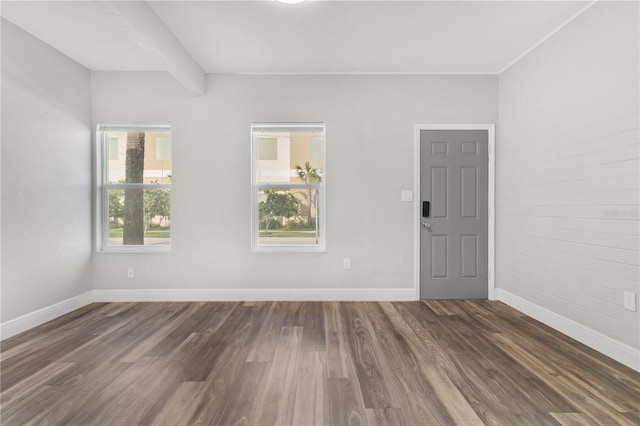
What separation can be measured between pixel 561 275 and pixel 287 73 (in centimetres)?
367

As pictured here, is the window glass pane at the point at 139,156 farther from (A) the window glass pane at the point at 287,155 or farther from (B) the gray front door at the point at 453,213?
(B) the gray front door at the point at 453,213

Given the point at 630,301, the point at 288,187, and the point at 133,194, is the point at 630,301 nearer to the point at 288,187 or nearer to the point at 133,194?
the point at 288,187

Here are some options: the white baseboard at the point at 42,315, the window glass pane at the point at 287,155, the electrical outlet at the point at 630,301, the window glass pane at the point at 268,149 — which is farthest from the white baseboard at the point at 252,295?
the electrical outlet at the point at 630,301

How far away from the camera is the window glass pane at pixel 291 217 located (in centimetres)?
402

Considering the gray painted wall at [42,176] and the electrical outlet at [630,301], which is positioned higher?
the gray painted wall at [42,176]

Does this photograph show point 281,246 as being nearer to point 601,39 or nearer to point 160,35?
point 160,35

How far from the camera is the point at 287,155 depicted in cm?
400

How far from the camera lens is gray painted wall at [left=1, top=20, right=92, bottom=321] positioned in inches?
113

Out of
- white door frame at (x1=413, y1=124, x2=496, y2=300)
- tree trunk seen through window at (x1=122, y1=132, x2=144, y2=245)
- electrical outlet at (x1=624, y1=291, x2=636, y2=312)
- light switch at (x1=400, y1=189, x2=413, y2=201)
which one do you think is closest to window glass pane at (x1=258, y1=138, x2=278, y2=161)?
tree trunk seen through window at (x1=122, y1=132, x2=144, y2=245)

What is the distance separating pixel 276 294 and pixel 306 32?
2.92 metres

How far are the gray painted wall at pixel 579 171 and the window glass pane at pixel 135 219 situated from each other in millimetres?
Result: 4237

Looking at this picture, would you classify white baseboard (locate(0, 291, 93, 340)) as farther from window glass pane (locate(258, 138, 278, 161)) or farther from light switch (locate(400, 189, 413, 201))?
light switch (locate(400, 189, 413, 201))

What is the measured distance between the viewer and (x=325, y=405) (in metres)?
1.84

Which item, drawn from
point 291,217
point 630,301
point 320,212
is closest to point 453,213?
point 320,212
